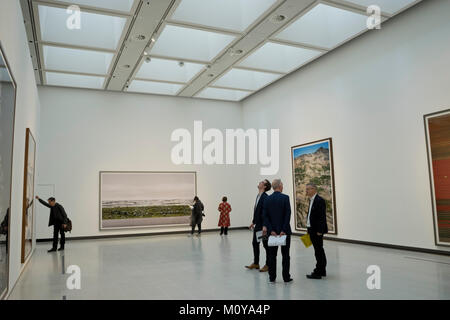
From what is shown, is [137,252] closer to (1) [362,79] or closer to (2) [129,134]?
(2) [129,134]

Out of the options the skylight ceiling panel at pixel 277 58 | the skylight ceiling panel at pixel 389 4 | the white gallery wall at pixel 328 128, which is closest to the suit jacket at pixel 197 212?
the white gallery wall at pixel 328 128

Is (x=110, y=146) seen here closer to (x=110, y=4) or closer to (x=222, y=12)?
(x=110, y=4)

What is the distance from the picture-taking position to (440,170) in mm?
9891

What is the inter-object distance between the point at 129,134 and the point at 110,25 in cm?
687

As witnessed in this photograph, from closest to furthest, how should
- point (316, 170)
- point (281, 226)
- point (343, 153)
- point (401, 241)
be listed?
point (281, 226)
point (401, 241)
point (343, 153)
point (316, 170)

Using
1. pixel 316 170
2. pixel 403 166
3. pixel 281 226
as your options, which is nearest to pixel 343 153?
pixel 316 170

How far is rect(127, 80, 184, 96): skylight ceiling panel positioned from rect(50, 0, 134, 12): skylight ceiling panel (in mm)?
7755

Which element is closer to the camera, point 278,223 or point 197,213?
point 278,223

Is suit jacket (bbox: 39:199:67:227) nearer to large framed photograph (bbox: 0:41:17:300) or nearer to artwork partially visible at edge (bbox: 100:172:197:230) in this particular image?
artwork partially visible at edge (bbox: 100:172:197:230)

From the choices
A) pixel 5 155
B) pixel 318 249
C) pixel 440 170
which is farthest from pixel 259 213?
pixel 440 170

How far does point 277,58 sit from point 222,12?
4709 millimetres

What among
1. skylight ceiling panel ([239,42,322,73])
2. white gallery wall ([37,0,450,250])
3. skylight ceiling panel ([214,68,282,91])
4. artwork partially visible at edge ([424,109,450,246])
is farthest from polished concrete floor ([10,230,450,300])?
skylight ceiling panel ([214,68,282,91])

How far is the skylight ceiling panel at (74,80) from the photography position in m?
16.6
